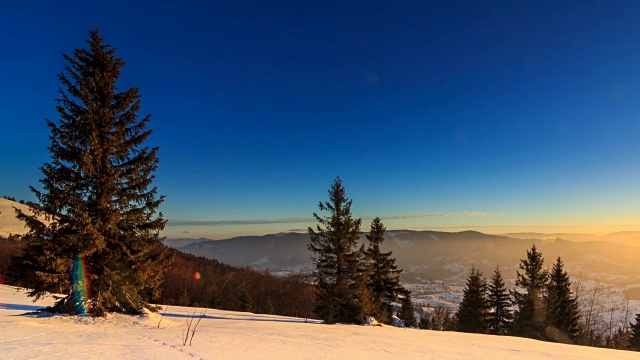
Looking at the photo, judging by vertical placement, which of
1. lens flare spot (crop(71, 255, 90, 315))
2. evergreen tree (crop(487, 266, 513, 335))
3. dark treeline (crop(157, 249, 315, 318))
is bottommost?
dark treeline (crop(157, 249, 315, 318))

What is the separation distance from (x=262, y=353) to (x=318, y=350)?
1.51 metres

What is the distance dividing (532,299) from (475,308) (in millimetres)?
7495

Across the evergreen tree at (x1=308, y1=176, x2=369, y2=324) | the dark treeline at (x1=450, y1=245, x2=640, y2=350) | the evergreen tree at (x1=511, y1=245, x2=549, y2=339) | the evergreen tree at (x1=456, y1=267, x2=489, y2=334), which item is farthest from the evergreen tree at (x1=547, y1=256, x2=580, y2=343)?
the evergreen tree at (x1=308, y1=176, x2=369, y2=324)

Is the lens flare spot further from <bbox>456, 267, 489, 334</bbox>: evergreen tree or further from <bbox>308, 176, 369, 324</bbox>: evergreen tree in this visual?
<bbox>456, 267, 489, 334</bbox>: evergreen tree

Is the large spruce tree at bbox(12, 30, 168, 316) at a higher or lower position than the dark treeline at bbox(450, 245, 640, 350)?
higher

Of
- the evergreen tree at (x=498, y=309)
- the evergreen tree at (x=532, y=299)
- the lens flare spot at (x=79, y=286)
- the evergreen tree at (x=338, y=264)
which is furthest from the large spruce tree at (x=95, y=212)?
the evergreen tree at (x=498, y=309)

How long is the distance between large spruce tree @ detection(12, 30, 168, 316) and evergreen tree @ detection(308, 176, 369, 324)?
10688mm

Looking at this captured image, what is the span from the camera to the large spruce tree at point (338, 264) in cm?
1933

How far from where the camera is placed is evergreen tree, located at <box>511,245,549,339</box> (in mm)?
32969

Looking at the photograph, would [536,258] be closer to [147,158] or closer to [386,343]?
[386,343]

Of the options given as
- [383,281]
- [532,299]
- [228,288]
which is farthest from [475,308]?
[228,288]

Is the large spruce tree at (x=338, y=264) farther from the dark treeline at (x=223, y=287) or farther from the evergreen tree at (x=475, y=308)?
the dark treeline at (x=223, y=287)

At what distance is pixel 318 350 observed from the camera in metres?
7.21

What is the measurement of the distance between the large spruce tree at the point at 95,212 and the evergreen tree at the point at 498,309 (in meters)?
41.3
